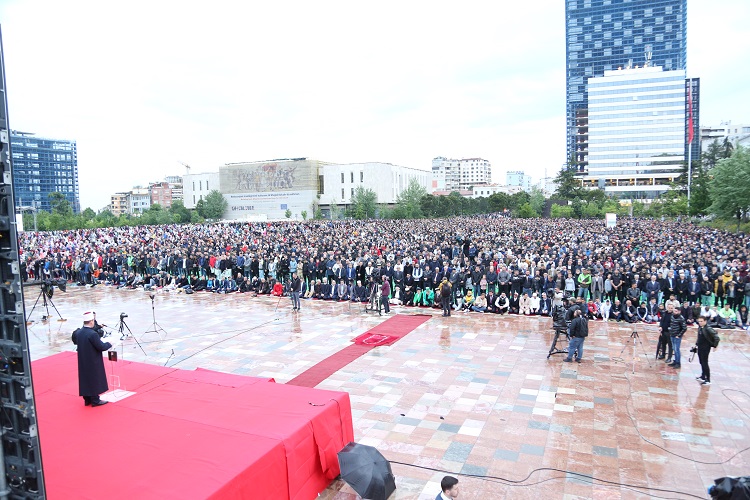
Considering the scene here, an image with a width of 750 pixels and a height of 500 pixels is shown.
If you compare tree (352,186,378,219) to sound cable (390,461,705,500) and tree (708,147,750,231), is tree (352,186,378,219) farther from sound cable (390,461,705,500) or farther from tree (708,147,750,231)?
sound cable (390,461,705,500)

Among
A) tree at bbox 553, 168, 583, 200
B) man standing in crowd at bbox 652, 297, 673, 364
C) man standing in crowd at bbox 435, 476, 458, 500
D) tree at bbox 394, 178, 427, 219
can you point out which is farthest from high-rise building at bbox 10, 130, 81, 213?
man standing in crowd at bbox 435, 476, 458, 500

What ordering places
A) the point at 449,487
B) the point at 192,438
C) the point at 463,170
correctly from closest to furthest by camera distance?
the point at 449,487 → the point at 192,438 → the point at 463,170

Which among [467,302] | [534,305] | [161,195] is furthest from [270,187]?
[534,305]

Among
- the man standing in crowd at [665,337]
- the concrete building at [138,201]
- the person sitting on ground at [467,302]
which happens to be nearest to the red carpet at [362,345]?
the person sitting on ground at [467,302]

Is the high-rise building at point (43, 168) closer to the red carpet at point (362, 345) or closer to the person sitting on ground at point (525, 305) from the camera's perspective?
the red carpet at point (362, 345)

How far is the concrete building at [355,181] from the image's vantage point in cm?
8725

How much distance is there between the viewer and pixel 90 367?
6.63 meters

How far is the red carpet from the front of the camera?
34.2ft

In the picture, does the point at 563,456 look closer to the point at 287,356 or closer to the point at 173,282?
the point at 287,356

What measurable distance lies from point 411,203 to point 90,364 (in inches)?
3003

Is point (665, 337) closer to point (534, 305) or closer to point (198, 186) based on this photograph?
point (534, 305)

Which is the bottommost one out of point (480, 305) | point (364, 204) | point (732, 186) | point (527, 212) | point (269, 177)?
point (480, 305)

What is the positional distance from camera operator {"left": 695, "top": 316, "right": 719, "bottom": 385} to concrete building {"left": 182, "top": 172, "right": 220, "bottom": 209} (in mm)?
95264

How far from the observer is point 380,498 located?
19.1 ft
